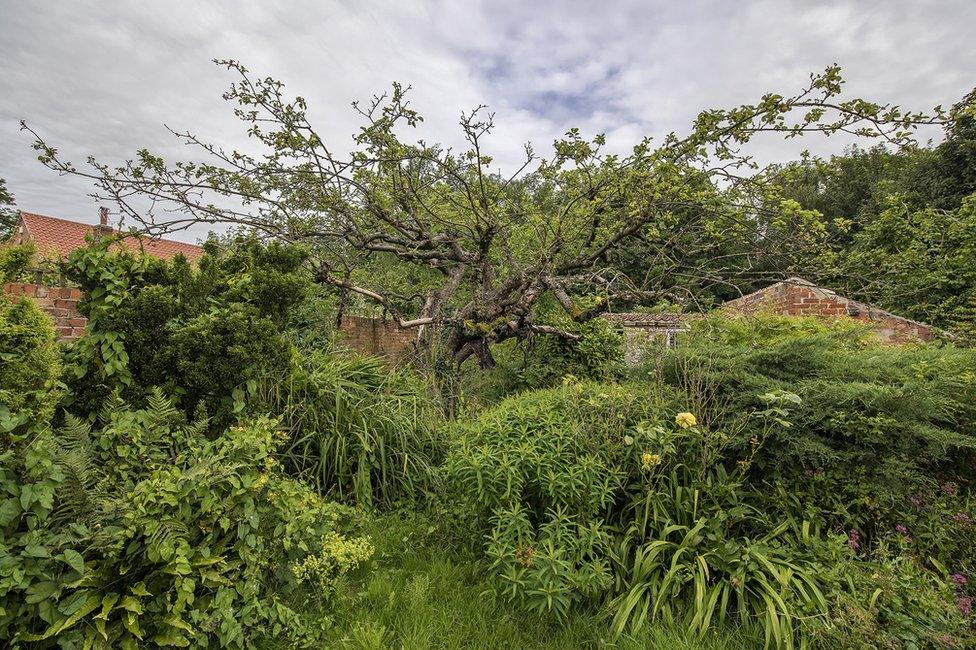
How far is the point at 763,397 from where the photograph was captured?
2396 millimetres

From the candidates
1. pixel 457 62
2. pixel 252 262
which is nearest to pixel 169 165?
pixel 252 262

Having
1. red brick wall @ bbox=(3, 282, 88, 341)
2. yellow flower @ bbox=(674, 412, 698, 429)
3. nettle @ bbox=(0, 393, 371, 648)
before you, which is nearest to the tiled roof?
yellow flower @ bbox=(674, 412, 698, 429)

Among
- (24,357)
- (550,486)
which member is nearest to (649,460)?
(550,486)

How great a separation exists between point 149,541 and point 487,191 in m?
4.79

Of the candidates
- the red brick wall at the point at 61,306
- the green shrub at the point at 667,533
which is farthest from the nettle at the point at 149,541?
the red brick wall at the point at 61,306

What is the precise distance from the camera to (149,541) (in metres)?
1.60

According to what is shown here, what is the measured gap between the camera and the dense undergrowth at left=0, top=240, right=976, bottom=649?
1.66 metres

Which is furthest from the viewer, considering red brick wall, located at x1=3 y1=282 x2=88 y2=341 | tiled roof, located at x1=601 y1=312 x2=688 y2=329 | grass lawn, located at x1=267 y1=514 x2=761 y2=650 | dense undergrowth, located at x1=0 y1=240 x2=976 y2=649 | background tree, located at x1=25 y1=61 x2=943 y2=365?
tiled roof, located at x1=601 y1=312 x2=688 y2=329

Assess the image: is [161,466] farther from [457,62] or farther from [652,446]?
[457,62]

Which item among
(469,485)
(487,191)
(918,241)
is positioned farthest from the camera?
(918,241)

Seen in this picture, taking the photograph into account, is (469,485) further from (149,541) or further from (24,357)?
(24,357)

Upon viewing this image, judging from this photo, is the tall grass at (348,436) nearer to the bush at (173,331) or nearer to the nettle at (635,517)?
the bush at (173,331)

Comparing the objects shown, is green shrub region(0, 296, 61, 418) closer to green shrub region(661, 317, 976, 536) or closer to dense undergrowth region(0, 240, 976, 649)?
dense undergrowth region(0, 240, 976, 649)

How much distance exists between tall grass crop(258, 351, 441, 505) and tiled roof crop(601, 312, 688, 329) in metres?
2.72
